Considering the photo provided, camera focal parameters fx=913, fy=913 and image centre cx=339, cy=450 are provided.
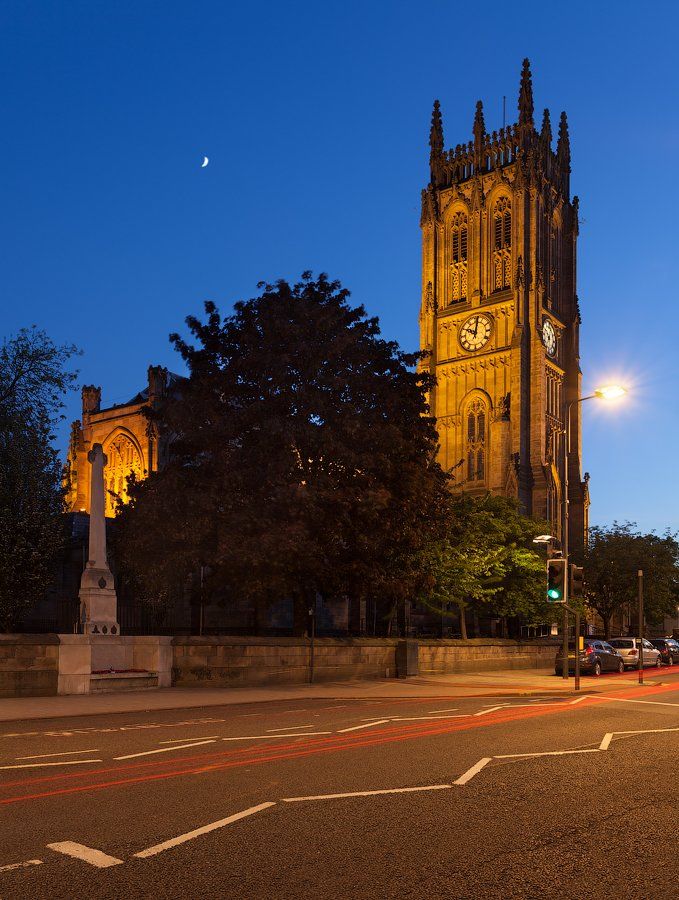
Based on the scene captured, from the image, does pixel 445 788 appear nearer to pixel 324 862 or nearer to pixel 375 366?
pixel 324 862

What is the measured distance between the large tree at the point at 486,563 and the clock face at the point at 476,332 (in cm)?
4618

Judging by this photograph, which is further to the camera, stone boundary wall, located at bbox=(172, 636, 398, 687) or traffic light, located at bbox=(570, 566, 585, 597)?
traffic light, located at bbox=(570, 566, 585, 597)

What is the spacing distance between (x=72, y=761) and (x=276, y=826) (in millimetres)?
4579

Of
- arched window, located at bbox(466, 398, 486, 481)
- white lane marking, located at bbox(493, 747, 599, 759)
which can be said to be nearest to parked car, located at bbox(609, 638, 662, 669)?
white lane marking, located at bbox(493, 747, 599, 759)

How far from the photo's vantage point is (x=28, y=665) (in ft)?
66.9

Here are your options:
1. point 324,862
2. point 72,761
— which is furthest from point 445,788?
point 72,761

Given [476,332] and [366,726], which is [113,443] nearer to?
[476,332]

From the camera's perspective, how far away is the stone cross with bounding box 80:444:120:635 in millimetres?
23484

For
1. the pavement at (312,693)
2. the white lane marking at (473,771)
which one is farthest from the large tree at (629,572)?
the white lane marking at (473,771)

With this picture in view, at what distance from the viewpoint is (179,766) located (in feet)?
35.3

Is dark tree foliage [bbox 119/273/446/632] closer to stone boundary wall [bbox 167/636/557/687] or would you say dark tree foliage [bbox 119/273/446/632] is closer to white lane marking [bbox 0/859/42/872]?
stone boundary wall [bbox 167/636/557/687]

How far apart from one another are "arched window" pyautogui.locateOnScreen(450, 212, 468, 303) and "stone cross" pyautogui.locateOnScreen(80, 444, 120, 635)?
76.2 m

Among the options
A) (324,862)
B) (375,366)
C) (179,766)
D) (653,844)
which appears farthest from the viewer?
(375,366)

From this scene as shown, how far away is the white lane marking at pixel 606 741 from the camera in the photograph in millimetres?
13359
